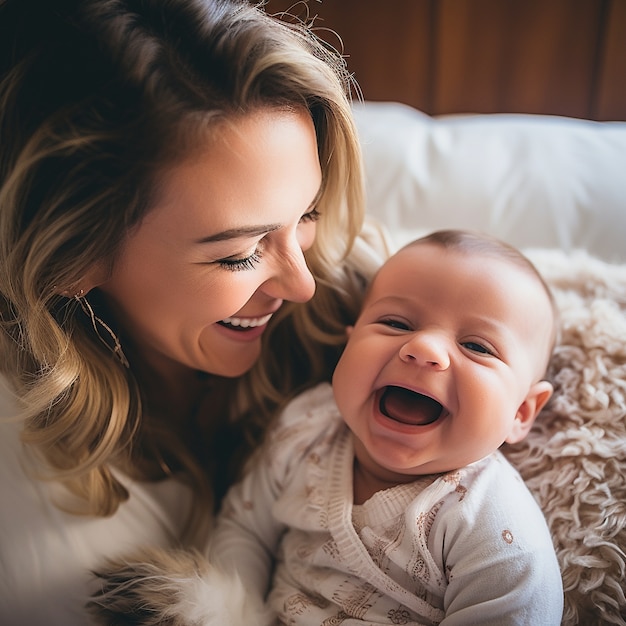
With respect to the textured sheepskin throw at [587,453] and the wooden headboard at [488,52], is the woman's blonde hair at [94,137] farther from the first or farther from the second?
the wooden headboard at [488,52]

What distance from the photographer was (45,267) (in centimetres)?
84

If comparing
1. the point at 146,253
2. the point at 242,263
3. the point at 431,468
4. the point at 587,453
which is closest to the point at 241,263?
the point at 242,263

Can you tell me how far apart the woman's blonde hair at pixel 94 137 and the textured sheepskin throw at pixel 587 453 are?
0.42 m

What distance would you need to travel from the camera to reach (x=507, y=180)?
4.65 feet

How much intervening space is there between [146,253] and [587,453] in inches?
24.8

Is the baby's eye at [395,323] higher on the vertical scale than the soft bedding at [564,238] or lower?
higher

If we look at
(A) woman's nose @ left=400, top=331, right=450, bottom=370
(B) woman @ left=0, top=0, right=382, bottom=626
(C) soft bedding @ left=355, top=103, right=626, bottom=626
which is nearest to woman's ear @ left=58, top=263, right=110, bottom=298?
(B) woman @ left=0, top=0, right=382, bottom=626

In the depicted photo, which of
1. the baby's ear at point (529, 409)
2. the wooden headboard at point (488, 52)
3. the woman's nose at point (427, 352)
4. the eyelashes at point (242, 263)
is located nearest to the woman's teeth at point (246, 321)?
the eyelashes at point (242, 263)

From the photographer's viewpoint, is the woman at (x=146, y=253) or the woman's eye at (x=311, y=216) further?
the woman's eye at (x=311, y=216)

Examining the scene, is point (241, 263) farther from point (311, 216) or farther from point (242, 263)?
point (311, 216)

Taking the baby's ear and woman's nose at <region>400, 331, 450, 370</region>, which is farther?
the baby's ear

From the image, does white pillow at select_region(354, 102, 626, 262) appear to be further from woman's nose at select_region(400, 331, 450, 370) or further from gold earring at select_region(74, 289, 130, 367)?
gold earring at select_region(74, 289, 130, 367)

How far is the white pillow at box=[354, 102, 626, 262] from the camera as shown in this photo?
4.43 feet

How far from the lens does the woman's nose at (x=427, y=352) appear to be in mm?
837
